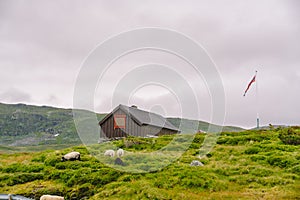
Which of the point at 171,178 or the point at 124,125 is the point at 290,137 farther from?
the point at 124,125

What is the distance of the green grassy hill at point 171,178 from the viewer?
51.4ft

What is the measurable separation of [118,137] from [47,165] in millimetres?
22026

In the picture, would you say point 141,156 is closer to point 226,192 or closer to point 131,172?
point 131,172

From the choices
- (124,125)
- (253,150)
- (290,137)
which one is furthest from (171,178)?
(124,125)

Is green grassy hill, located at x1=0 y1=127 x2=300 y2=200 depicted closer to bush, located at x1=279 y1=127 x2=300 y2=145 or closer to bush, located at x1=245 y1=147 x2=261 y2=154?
bush, located at x1=245 y1=147 x2=261 y2=154

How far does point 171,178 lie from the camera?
17812 millimetres

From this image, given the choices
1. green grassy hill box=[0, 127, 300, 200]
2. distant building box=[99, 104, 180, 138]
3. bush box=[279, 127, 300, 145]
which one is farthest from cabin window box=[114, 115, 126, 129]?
bush box=[279, 127, 300, 145]

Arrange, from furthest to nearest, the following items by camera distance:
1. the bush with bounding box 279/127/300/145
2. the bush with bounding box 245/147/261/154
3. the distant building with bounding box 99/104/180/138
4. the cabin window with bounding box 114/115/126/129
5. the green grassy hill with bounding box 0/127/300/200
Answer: the cabin window with bounding box 114/115/126/129 < the distant building with bounding box 99/104/180/138 < the bush with bounding box 279/127/300/145 < the bush with bounding box 245/147/261/154 < the green grassy hill with bounding box 0/127/300/200

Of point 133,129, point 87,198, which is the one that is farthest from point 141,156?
point 133,129

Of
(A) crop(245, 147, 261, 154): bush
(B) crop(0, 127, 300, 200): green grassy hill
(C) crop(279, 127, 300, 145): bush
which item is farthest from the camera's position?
(C) crop(279, 127, 300, 145): bush

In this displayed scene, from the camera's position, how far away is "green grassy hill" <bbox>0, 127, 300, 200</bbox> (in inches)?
617

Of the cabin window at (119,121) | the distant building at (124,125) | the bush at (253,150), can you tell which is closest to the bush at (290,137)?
the bush at (253,150)

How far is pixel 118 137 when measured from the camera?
45188mm

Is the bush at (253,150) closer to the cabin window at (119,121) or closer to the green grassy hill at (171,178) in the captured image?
the green grassy hill at (171,178)
